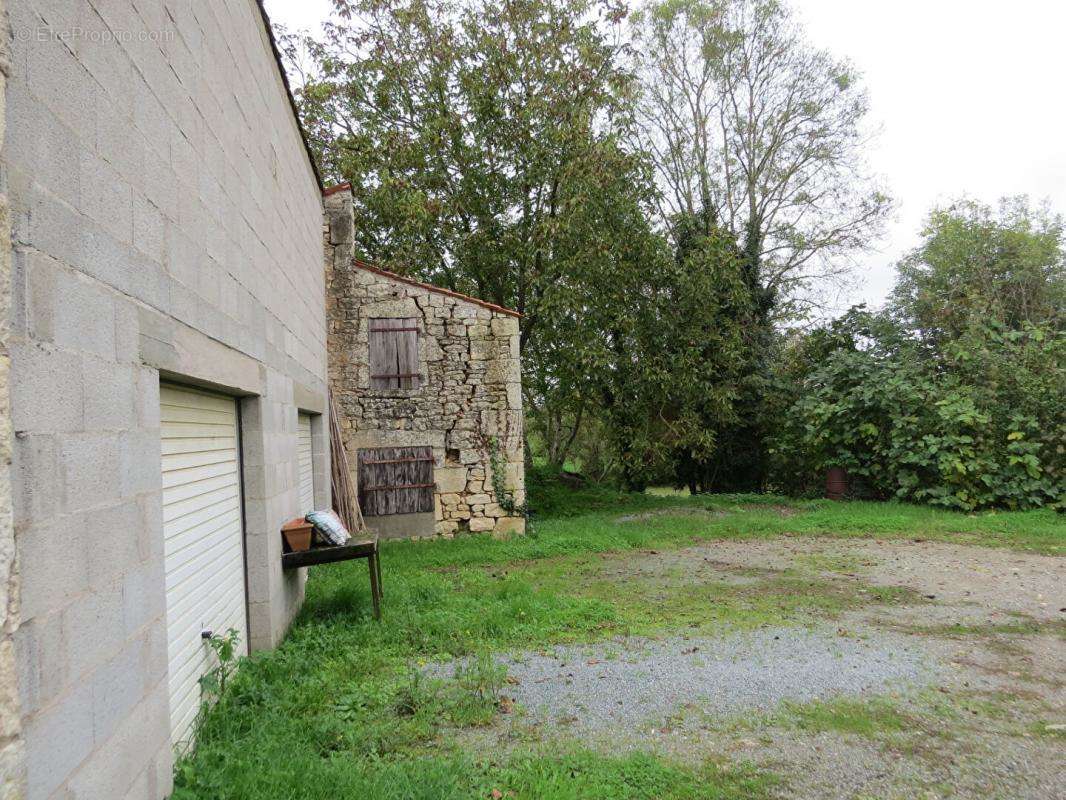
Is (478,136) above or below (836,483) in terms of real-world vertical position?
above

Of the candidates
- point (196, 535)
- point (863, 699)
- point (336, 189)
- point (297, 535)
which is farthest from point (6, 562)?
point (336, 189)

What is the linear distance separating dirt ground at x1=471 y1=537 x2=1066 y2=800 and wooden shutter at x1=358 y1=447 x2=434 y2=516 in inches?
239

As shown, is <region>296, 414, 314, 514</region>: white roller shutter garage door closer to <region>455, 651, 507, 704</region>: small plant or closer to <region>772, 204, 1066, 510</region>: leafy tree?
<region>455, 651, 507, 704</region>: small plant

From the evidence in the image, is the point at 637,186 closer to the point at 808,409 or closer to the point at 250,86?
the point at 808,409

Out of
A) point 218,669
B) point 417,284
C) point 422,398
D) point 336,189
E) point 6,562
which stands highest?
point 336,189

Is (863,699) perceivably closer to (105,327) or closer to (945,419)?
(105,327)

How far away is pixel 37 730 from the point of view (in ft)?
5.10

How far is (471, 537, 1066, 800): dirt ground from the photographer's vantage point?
3.15 meters

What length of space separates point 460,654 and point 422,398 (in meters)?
6.30

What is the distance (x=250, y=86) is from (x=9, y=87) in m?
3.16

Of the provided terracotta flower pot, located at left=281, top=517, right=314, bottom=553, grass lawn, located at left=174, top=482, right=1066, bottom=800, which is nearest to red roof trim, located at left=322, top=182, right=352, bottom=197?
grass lawn, located at left=174, top=482, right=1066, bottom=800

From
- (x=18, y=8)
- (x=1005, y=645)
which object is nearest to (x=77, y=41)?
(x=18, y=8)

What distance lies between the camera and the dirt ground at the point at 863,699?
10.3 ft

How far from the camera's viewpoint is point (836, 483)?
44.2 ft
